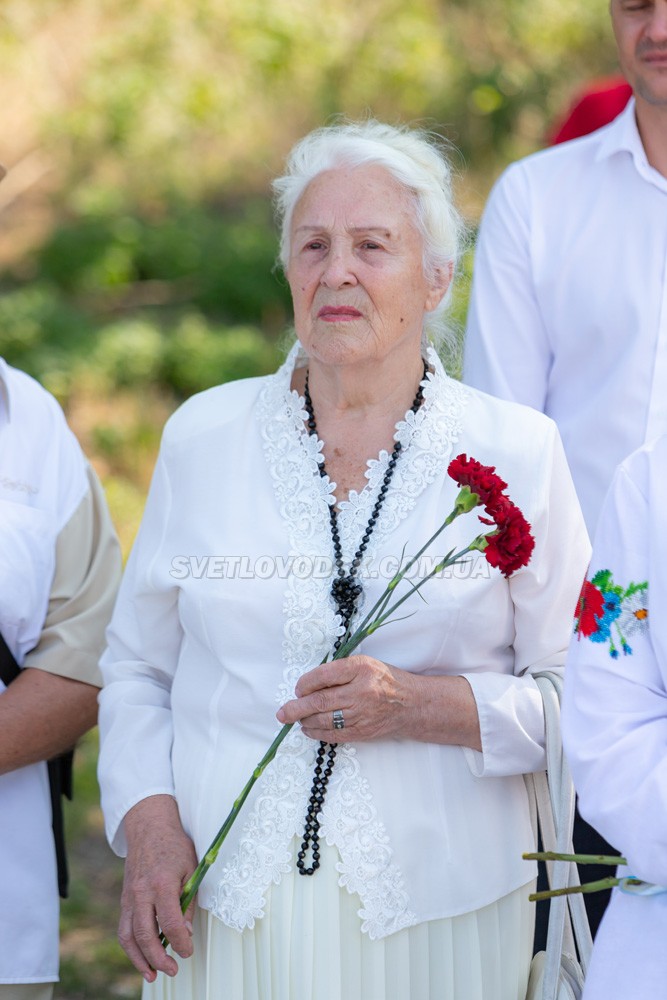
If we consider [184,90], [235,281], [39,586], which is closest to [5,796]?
[39,586]

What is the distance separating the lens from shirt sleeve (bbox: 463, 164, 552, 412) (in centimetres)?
314

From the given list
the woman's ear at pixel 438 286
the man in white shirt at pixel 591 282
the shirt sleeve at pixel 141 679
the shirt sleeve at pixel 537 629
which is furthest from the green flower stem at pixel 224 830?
the man in white shirt at pixel 591 282

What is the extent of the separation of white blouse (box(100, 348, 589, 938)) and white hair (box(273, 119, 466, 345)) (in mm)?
279

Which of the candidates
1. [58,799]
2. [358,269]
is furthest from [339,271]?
[58,799]

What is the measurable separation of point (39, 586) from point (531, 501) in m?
1.09

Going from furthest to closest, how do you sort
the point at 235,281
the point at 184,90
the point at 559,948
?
the point at 184,90, the point at 235,281, the point at 559,948

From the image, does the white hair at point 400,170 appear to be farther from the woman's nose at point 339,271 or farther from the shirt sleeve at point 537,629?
the shirt sleeve at point 537,629

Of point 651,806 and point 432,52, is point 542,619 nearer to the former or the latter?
point 651,806

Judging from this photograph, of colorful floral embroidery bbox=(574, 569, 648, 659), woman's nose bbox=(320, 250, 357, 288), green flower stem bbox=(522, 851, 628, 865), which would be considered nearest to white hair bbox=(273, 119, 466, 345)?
woman's nose bbox=(320, 250, 357, 288)

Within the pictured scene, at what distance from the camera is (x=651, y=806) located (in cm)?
183

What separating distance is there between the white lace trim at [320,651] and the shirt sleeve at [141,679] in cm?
24

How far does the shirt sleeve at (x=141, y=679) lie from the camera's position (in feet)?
8.34

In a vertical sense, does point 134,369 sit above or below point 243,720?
above

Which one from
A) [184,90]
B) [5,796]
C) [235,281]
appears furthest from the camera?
[184,90]
